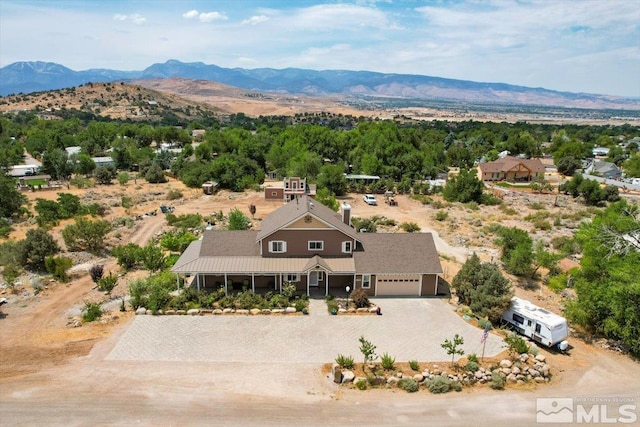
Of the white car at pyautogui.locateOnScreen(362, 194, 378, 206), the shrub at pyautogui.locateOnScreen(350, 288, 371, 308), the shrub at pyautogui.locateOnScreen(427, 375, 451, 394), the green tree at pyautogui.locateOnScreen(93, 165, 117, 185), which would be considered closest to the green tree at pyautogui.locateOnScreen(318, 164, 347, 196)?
the white car at pyautogui.locateOnScreen(362, 194, 378, 206)

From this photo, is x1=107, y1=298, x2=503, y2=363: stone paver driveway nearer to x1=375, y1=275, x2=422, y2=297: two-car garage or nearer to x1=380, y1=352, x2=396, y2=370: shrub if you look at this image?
x1=380, y1=352, x2=396, y2=370: shrub

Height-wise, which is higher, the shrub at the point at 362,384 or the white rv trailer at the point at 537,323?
the white rv trailer at the point at 537,323

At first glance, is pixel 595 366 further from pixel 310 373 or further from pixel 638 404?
pixel 310 373

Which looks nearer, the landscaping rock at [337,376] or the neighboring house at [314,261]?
the landscaping rock at [337,376]

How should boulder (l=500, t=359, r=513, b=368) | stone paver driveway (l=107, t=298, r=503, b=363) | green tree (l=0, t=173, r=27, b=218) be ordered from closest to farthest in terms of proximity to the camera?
boulder (l=500, t=359, r=513, b=368)
stone paver driveway (l=107, t=298, r=503, b=363)
green tree (l=0, t=173, r=27, b=218)

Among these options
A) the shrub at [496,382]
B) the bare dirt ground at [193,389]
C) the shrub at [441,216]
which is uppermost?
the shrub at [441,216]

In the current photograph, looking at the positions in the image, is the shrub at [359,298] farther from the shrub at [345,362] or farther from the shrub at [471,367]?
the shrub at [471,367]

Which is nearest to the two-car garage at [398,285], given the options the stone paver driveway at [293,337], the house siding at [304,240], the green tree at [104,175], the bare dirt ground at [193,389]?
the stone paver driveway at [293,337]
